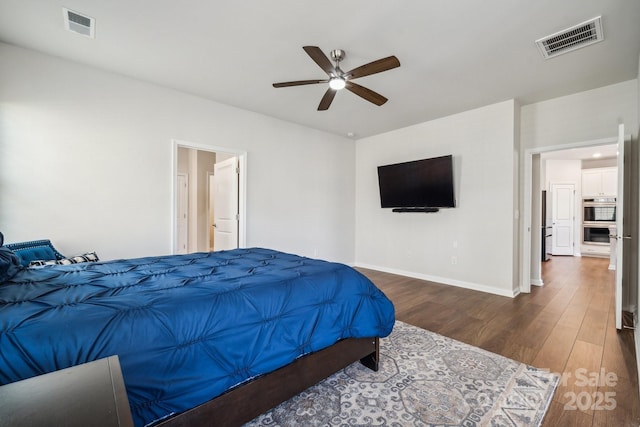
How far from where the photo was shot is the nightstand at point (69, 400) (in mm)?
545

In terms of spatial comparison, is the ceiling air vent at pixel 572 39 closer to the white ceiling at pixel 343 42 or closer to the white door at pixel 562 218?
the white ceiling at pixel 343 42

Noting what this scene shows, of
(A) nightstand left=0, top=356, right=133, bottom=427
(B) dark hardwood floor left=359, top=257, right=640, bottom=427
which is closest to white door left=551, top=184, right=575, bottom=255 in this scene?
(B) dark hardwood floor left=359, top=257, right=640, bottom=427

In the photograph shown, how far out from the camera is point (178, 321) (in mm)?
1298

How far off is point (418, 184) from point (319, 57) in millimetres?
3082

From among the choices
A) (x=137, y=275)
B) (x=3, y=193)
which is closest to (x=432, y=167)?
(x=137, y=275)

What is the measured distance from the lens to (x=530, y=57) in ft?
9.19

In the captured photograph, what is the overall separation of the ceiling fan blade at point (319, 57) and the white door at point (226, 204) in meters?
2.35

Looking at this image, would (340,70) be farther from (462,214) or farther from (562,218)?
(562,218)

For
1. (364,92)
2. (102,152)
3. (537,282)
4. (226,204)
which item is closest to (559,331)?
(537,282)

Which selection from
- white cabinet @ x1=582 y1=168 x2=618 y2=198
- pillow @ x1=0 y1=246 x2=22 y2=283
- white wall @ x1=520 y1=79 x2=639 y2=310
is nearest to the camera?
pillow @ x1=0 y1=246 x2=22 y2=283

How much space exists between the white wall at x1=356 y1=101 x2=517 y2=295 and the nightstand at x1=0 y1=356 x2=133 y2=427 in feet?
14.8

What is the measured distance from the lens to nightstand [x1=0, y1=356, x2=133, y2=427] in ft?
1.79

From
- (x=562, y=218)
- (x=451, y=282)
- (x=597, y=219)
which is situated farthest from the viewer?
(x=562, y=218)

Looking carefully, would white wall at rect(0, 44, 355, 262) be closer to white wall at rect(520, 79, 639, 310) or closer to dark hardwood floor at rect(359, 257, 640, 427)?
dark hardwood floor at rect(359, 257, 640, 427)
